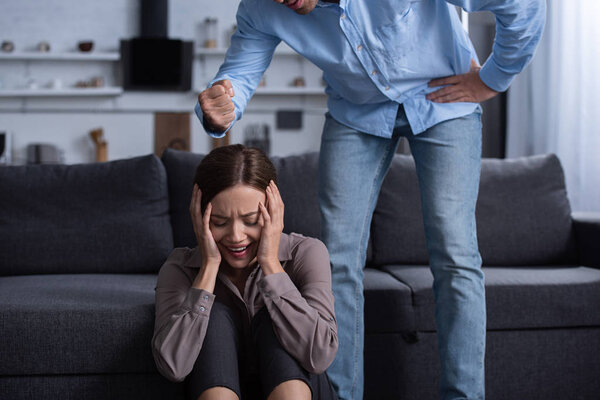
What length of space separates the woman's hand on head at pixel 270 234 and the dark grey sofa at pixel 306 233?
0.42 m

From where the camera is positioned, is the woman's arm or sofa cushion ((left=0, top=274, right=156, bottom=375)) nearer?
the woman's arm

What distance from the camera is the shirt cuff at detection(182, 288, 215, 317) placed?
3.91ft

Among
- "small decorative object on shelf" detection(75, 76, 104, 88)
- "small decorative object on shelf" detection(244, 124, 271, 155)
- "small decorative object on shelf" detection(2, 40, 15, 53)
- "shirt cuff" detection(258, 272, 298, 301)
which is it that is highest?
"small decorative object on shelf" detection(2, 40, 15, 53)

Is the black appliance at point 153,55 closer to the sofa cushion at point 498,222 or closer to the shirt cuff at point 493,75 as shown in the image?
the sofa cushion at point 498,222

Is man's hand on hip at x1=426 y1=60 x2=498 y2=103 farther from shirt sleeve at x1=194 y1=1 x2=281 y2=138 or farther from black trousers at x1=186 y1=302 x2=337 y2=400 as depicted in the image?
black trousers at x1=186 y1=302 x2=337 y2=400

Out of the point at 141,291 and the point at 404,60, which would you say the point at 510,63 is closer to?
the point at 404,60

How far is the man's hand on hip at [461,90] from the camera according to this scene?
1456 millimetres

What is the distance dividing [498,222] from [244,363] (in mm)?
1263

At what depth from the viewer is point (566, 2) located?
10.2ft

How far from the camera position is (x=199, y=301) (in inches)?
47.3

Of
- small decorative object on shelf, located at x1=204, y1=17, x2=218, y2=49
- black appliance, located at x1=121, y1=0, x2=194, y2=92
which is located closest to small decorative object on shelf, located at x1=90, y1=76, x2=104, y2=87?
black appliance, located at x1=121, y1=0, x2=194, y2=92

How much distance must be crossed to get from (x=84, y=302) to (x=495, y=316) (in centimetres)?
113

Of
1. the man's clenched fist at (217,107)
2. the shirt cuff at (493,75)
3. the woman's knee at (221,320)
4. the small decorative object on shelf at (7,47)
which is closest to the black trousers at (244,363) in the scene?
the woman's knee at (221,320)

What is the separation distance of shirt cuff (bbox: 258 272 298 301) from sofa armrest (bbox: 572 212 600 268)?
1.37 metres
